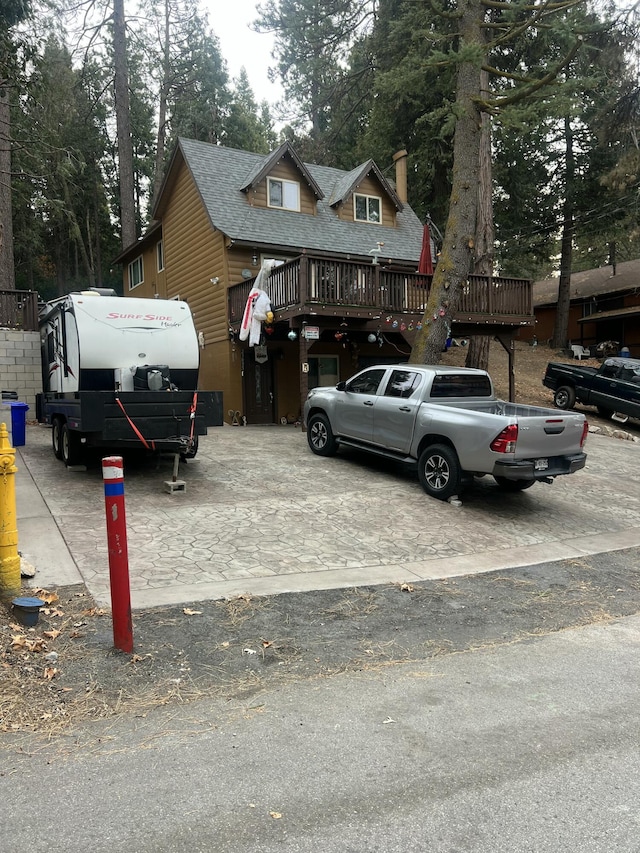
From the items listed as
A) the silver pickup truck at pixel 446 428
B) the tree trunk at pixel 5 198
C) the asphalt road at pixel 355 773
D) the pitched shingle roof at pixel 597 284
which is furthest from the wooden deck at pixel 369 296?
the pitched shingle roof at pixel 597 284

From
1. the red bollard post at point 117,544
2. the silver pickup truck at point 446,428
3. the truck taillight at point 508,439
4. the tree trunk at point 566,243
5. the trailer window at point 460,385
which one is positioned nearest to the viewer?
the red bollard post at point 117,544

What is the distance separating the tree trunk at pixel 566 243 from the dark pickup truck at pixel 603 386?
493 inches

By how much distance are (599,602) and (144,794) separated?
170 inches

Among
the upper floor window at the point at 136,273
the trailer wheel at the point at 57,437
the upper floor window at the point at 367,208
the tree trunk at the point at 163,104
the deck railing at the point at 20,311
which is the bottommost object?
the trailer wheel at the point at 57,437

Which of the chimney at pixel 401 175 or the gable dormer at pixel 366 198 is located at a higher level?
the chimney at pixel 401 175

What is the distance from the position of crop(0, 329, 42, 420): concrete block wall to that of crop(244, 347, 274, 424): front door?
5.62 meters

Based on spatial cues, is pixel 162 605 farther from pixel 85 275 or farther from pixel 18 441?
pixel 85 275

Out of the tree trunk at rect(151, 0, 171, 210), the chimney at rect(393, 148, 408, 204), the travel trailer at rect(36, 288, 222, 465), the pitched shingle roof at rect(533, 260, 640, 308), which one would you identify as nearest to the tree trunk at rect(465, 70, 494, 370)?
the chimney at rect(393, 148, 408, 204)

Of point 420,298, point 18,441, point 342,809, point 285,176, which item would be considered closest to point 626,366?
point 420,298

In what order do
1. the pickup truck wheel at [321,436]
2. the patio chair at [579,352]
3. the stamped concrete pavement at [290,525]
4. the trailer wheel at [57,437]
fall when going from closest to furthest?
the stamped concrete pavement at [290,525], the trailer wheel at [57,437], the pickup truck wheel at [321,436], the patio chair at [579,352]

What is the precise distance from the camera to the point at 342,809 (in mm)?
2506

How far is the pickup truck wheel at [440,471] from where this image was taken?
8.38 m

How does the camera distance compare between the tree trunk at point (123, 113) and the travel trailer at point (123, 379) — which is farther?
the tree trunk at point (123, 113)

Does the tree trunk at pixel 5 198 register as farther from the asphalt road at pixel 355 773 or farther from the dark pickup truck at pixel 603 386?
the asphalt road at pixel 355 773
